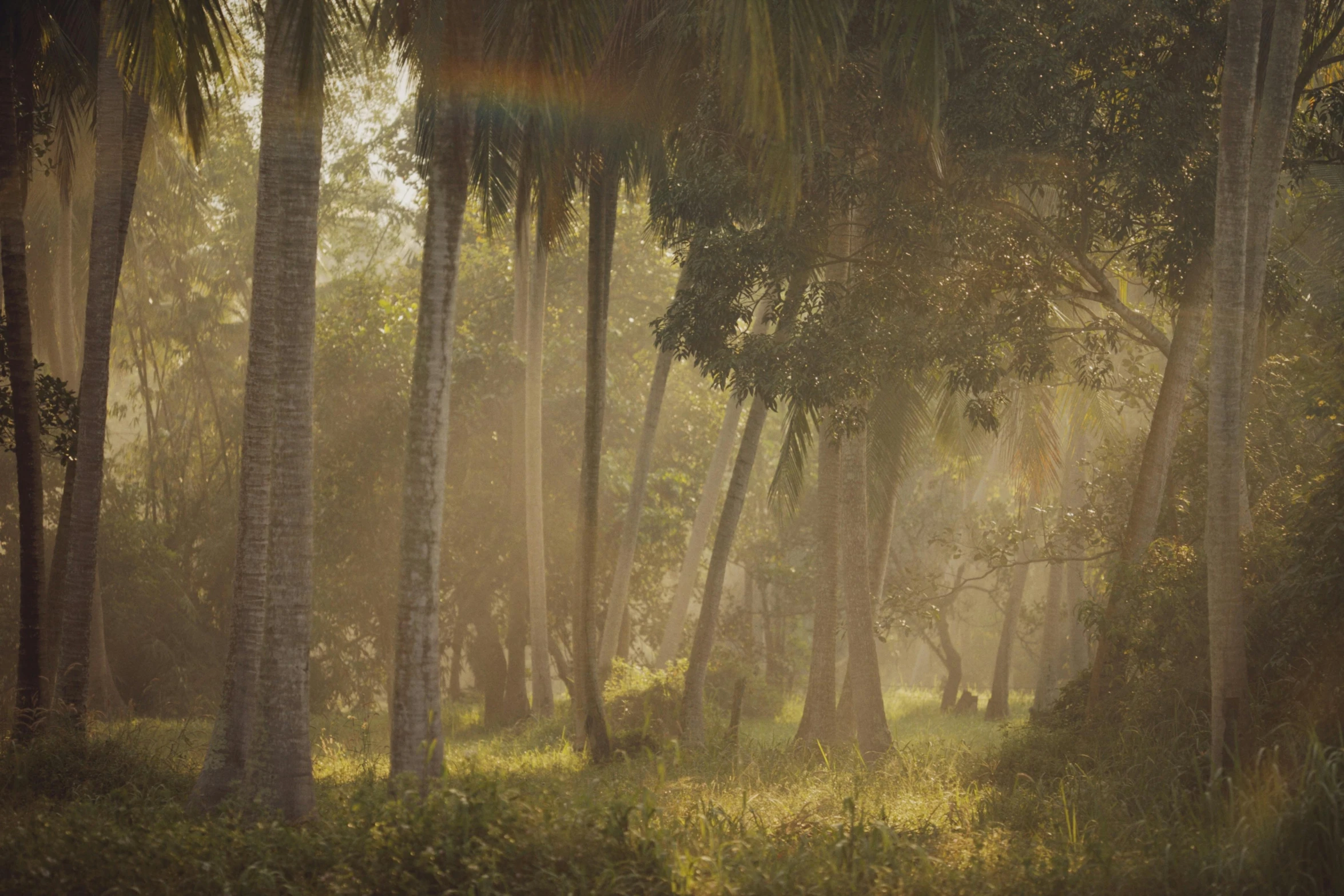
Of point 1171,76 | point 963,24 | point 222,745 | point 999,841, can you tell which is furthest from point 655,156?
point 999,841

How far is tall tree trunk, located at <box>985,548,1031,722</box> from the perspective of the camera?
24.9 m

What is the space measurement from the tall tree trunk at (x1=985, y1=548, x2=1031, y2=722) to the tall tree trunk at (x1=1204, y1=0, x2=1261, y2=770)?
1587 centimetres

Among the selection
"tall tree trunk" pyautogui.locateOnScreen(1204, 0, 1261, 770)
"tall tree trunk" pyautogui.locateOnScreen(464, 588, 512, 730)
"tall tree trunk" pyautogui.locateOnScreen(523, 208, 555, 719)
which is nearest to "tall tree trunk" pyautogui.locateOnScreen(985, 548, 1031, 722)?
"tall tree trunk" pyautogui.locateOnScreen(464, 588, 512, 730)

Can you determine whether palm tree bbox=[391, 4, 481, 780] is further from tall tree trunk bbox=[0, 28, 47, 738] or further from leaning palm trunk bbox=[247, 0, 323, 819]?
tall tree trunk bbox=[0, 28, 47, 738]

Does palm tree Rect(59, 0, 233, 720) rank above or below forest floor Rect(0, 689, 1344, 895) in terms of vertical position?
above

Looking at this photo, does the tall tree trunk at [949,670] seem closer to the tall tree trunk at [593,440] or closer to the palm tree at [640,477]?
the palm tree at [640,477]

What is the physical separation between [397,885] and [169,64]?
731cm

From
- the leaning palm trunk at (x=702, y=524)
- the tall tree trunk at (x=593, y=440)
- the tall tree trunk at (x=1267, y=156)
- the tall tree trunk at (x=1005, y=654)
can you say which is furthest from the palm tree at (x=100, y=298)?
the tall tree trunk at (x=1005, y=654)

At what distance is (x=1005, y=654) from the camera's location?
1030 inches

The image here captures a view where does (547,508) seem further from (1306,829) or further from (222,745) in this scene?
(1306,829)

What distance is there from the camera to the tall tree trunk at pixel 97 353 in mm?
11594

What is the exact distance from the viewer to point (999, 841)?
24.5ft

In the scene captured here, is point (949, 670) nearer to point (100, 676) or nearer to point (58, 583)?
point (100, 676)

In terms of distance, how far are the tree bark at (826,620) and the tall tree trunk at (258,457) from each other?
7.74m
